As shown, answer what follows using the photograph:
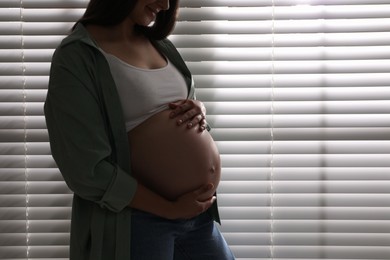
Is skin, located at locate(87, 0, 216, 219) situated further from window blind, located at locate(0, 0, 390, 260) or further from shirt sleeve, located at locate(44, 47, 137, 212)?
window blind, located at locate(0, 0, 390, 260)

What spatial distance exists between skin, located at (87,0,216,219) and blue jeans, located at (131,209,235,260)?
41mm

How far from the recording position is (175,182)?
144 centimetres

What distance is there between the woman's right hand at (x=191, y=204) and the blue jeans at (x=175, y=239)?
1.9 inches

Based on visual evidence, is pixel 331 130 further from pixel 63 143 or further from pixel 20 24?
pixel 20 24

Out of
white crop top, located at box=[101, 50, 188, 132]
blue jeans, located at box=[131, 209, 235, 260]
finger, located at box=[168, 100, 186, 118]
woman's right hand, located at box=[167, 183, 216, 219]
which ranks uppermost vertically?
white crop top, located at box=[101, 50, 188, 132]

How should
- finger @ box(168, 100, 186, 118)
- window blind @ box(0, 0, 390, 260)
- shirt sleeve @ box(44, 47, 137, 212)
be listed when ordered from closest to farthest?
shirt sleeve @ box(44, 47, 137, 212) → finger @ box(168, 100, 186, 118) → window blind @ box(0, 0, 390, 260)

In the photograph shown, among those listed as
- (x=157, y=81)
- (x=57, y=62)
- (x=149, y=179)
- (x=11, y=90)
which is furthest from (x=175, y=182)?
(x=11, y=90)

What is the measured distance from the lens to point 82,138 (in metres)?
1.34

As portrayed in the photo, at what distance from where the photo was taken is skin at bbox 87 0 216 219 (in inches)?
55.6

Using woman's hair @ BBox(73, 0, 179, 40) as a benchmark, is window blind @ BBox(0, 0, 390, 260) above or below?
below

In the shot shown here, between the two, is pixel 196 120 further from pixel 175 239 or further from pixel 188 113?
pixel 175 239

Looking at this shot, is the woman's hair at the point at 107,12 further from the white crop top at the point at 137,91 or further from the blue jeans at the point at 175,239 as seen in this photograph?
the blue jeans at the point at 175,239

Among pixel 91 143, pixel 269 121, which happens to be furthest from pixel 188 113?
pixel 269 121

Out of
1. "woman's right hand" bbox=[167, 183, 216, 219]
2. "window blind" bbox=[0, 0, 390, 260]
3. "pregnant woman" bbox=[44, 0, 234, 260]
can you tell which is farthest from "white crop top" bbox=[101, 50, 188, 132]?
"window blind" bbox=[0, 0, 390, 260]
